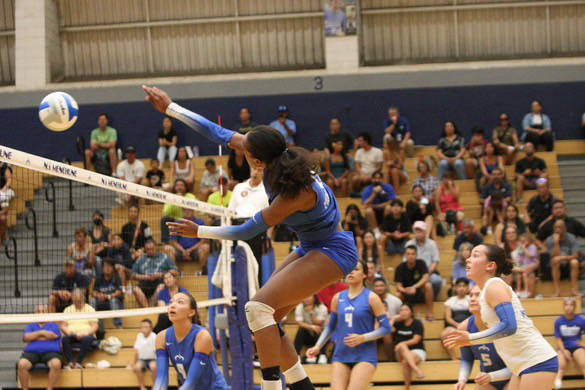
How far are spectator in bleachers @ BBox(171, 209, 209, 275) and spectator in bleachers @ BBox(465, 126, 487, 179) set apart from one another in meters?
6.09

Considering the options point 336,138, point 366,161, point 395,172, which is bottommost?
point 395,172

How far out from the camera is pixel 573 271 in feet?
45.7

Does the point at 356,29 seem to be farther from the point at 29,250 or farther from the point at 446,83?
the point at 29,250

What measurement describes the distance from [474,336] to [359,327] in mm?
3298

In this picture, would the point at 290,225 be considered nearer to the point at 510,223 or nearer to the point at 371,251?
the point at 371,251

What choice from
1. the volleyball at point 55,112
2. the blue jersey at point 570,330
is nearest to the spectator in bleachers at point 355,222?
the blue jersey at point 570,330

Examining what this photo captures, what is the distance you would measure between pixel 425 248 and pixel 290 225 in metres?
A: 8.73

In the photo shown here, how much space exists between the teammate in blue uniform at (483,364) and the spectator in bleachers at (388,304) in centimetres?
407

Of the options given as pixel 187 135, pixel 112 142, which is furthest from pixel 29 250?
pixel 187 135

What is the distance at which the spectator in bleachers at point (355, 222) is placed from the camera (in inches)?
587

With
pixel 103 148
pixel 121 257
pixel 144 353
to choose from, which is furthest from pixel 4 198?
pixel 144 353

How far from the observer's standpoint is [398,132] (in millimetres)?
17938

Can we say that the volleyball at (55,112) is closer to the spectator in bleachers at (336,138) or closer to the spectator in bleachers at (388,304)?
the spectator in bleachers at (388,304)

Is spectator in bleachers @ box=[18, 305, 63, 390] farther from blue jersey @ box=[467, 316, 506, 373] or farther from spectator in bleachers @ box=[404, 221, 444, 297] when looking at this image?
blue jersey @ box=[467, 316, 506, 373]
